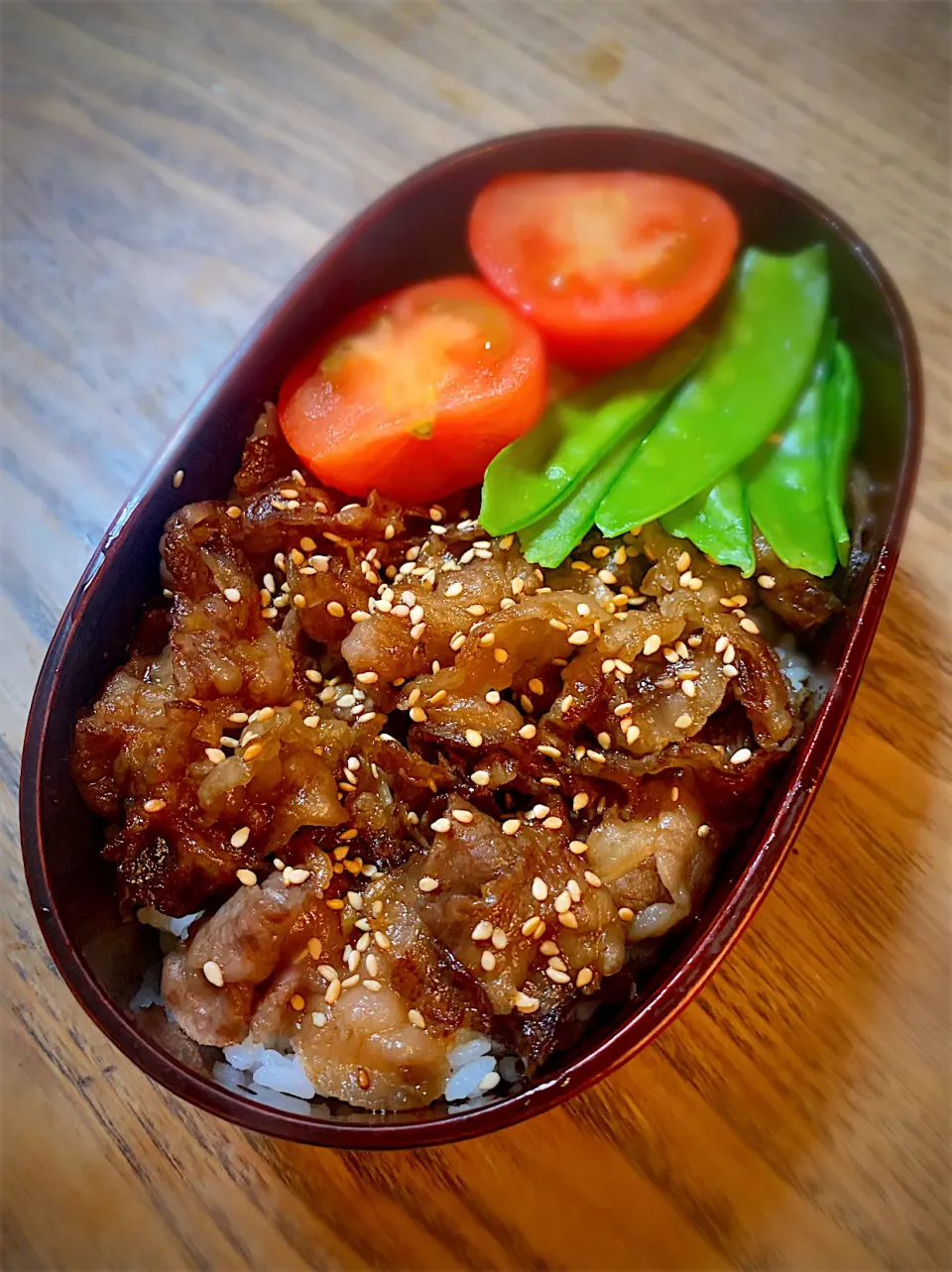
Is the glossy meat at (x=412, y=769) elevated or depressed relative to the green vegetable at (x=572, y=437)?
depressed

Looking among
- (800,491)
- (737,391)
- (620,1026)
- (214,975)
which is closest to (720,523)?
(800,491)

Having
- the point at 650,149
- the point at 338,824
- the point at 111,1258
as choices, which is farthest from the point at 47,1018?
the point at 650,149

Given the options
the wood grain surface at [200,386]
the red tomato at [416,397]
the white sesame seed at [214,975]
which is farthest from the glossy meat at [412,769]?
the wood grain surface at [200,386]

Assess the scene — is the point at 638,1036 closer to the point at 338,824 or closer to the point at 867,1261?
the point at 338,824

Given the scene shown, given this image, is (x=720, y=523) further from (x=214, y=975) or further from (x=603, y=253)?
(x=214, y=975)

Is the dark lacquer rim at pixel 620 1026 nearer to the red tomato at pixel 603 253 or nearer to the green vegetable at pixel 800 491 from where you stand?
the green vegetable at pixel 800 491

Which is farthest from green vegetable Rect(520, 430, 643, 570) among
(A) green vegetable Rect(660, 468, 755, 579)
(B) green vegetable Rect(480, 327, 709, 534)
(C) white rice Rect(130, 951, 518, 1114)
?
(C) white rice Rect(130, 951, 518, 1114)
